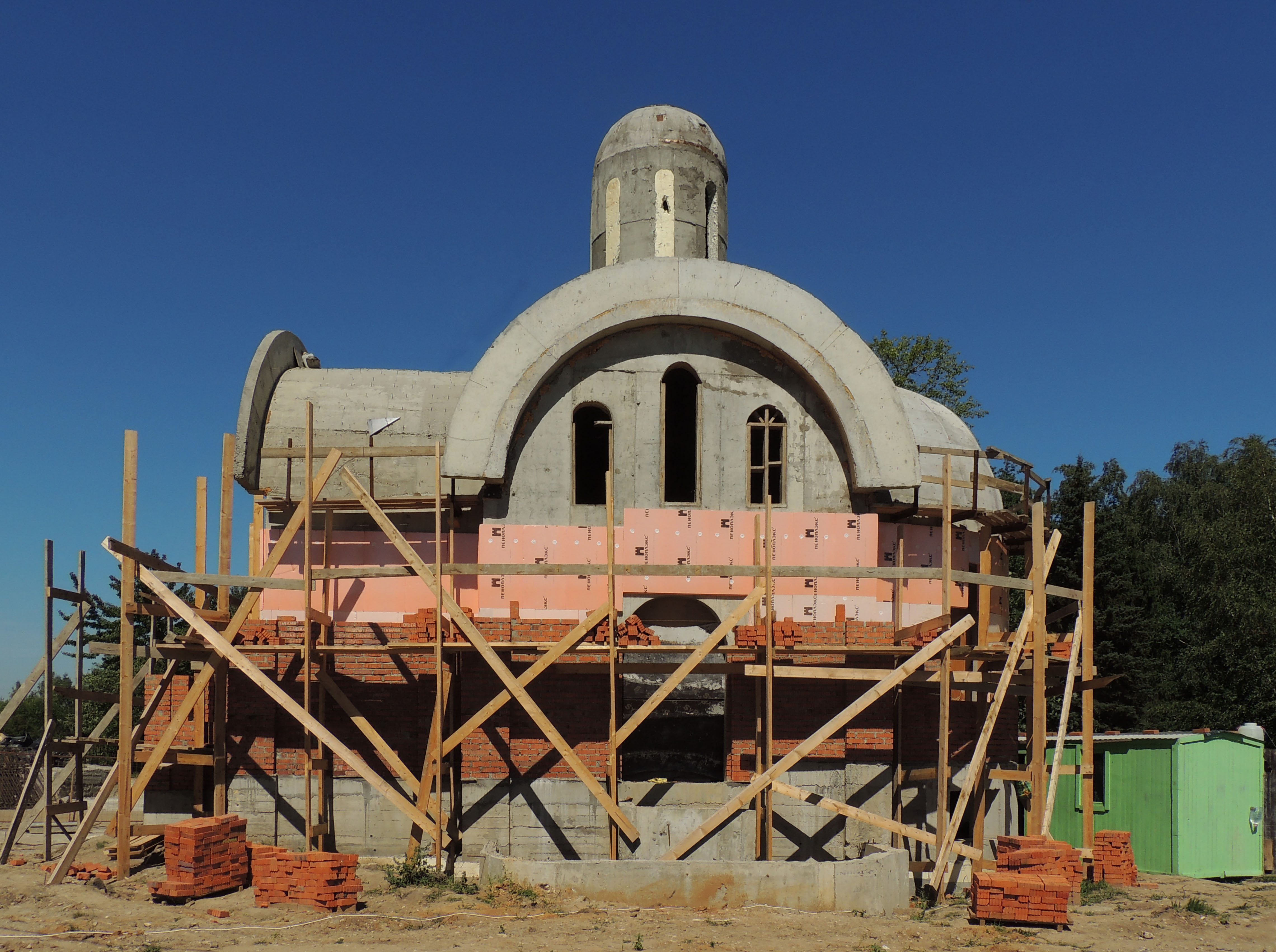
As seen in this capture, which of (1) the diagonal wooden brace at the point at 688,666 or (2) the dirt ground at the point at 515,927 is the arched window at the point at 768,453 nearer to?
(1) the diagonal wooden brace at the point at 688,666

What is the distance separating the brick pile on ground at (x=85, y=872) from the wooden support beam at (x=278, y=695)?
2936 mm

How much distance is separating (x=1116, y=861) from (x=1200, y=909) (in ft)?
7.94

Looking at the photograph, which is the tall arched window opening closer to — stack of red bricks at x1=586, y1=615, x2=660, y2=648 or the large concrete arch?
the large concrete arch

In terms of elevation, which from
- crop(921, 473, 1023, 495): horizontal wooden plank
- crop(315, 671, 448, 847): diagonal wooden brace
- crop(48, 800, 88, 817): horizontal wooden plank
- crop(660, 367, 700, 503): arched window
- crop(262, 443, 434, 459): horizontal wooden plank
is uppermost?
crop(660, 367, 700, 503): arched window

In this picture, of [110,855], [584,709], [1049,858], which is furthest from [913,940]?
[110,855]

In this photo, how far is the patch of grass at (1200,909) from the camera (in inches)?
597

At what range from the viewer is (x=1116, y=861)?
1766 cm

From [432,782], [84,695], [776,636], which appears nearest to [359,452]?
[432,782]

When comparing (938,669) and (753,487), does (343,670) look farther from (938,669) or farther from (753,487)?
(938,669)

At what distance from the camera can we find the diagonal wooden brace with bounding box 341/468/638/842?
14.7 m

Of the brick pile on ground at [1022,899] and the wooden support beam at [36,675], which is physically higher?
the wooden support beam at [36,675]

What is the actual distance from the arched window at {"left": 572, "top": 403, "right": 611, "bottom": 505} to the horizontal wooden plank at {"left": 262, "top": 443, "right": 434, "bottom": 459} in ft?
8.52

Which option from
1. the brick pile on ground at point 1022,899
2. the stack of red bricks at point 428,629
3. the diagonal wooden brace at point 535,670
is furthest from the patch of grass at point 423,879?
the brick pile on ground at point 1022,899

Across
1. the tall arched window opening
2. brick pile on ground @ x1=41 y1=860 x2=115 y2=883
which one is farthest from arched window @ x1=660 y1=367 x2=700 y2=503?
brick pile on ground @ x1=41 y1=860 x2=115 y2=883
